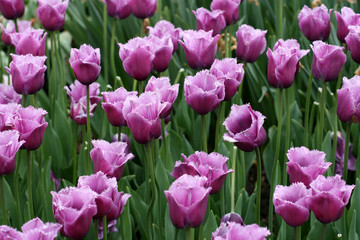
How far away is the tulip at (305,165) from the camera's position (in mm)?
1391

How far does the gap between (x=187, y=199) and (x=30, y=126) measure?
1.58ft

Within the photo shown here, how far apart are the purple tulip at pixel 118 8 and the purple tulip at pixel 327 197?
1314mm

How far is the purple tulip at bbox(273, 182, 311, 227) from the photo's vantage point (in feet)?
4.24

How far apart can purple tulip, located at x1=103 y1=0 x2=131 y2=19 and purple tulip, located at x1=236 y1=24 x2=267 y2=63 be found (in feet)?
1.86

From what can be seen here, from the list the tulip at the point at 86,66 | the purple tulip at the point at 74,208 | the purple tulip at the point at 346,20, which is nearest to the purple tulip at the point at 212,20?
the purple tulip at the point at 346,20

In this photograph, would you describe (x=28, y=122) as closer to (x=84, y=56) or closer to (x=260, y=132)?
(x=84, y=56)

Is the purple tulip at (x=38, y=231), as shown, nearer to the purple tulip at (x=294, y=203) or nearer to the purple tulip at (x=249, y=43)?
the purple tulip at (x=294, y=203)

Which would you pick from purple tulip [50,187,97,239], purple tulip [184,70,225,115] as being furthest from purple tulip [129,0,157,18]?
purple tulip [50,187,97,239]

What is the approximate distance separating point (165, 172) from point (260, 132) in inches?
16.5

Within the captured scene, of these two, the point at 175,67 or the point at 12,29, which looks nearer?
the point at 12,29

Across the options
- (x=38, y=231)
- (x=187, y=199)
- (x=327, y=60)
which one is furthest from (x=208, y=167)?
(x=327, y=60)

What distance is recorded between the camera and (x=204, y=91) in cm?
161

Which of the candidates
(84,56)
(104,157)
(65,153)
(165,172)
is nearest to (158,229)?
(165,172)

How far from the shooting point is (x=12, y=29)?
104 inches
